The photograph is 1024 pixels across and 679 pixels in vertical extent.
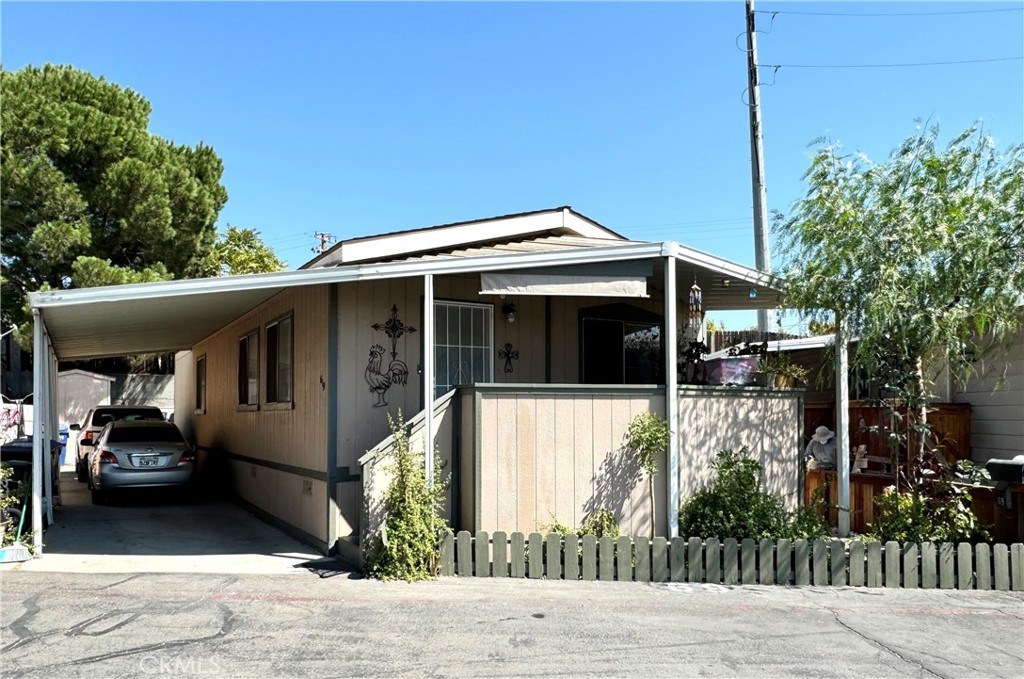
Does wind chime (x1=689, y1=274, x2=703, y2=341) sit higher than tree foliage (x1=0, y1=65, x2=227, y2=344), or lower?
lower

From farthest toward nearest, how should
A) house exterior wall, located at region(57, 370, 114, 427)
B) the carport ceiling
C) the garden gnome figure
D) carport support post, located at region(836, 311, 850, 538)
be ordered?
house exterior wall, located at region(57, 370, 114, 427) < the garden gnome figure < the carport ceiling < carport support post, located at region(836, 311, 850, 538)

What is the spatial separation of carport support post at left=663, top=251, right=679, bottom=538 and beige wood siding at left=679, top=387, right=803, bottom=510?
22 cm

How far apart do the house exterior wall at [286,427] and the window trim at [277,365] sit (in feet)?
0.16

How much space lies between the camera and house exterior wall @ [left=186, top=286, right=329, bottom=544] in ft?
27.0

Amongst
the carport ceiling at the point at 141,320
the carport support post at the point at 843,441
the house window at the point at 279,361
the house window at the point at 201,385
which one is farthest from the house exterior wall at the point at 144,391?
the carport support post at the point at 843,441

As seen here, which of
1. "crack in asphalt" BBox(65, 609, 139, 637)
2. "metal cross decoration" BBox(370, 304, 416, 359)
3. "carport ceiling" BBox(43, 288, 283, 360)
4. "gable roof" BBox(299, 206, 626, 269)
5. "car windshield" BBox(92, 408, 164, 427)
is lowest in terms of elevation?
"crack in asphalt" BBox(65, 609, 139, 637)

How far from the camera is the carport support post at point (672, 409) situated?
728cm

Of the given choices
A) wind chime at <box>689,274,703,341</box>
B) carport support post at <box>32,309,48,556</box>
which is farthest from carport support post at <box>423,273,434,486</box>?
carport support post at <box>32,309,48,556</box>

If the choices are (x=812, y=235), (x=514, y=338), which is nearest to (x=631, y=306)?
(x=514, y=338)

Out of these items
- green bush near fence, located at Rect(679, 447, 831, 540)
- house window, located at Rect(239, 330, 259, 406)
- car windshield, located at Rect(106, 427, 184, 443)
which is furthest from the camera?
car windshield, located at Rect(106, 427, 184, 443)

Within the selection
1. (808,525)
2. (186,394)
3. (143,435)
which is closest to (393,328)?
(808,525)

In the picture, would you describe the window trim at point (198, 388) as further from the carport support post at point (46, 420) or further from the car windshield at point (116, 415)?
the carport support post at point (46, 420)

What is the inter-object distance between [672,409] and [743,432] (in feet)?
3.73

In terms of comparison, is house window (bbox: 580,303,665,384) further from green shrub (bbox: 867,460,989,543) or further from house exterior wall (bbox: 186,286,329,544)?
green shrub (bbox: 867,460,989,543)
